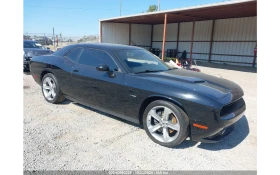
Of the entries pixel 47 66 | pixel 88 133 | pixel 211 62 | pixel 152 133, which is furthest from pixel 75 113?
pixel 211 62

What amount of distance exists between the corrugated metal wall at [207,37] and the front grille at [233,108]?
45.4ft

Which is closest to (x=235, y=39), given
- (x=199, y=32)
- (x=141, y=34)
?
(x=199, y=32)

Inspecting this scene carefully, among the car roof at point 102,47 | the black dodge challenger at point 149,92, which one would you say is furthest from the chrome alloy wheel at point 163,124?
the car roof at point 102,47

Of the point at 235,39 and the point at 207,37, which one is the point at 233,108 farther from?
the point at 207,37

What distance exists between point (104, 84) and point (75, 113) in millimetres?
1166

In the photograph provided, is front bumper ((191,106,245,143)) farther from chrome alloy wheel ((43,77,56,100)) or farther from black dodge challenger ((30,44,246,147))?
chrome alloy wheel ((43,77,56,100))

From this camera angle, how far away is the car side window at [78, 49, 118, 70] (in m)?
3.50

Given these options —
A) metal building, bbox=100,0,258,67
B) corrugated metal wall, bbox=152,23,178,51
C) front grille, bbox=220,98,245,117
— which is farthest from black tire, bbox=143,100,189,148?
corrugated metal wall, bbox=152,23,178,51

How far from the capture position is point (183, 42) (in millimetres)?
19328

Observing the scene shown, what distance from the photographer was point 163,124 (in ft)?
9.53

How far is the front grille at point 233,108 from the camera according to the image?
266cm

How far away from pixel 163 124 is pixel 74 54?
2586mm

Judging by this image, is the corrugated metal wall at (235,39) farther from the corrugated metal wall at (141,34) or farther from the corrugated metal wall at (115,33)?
the corrugated metal wall at (115,33)
